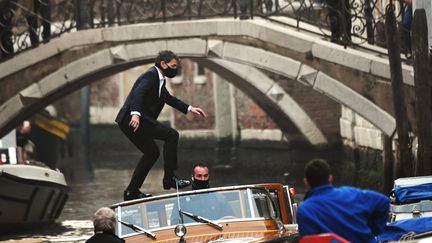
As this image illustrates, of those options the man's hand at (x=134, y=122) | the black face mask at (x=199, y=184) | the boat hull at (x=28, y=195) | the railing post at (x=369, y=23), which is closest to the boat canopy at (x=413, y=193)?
the black face mask at (x=199, y=184)

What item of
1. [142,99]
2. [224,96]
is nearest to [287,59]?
[142,99]

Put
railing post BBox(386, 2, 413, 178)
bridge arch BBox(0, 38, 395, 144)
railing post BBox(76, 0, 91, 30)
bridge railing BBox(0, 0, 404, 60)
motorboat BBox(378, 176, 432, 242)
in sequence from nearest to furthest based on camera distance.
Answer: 1. motorboat BBox(378, 176, 432, 242)
2. railing post BBox(386, 2, 413, 178)
3. bridge railing BBox(0, 0, 404, 60)
4. bridge arch BBox(0, 38, 395, 144)
5. railing post BBox(76, 0, 91, 30)

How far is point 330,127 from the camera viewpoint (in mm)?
22641

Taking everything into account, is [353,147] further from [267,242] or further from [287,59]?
[267,242]

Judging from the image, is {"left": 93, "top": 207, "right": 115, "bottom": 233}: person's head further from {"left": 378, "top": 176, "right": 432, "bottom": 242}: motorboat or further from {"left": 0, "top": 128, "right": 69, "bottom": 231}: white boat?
{"left": 0, "top": 128, "right": 69, "bottom": 231}: white boat

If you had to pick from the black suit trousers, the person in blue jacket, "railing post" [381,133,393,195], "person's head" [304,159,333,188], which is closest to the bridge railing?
"railing post" [381,133,393,195]

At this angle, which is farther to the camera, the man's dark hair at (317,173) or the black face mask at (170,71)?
the black face mask at (170,71)

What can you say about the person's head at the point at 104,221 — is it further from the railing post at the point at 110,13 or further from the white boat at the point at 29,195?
the railing post at the point at 110,13

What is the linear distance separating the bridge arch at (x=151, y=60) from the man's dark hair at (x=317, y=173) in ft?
25.2

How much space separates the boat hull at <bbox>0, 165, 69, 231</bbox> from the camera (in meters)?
14.8

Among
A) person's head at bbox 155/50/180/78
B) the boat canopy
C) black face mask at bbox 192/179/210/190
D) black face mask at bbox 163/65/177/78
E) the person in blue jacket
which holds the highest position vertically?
person's head at bbox 155/50/180/78

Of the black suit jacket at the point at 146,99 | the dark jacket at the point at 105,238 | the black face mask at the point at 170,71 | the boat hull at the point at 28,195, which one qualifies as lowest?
the boat hull at the point at 28,195

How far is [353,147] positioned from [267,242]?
40.2ft

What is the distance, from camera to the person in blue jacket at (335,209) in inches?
271
